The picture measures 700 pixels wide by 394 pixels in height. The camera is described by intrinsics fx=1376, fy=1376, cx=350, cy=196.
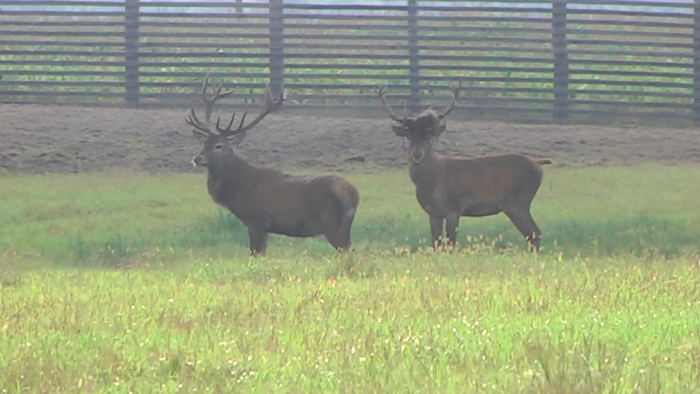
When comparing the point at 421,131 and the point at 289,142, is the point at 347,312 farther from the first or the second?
the point at 289,142

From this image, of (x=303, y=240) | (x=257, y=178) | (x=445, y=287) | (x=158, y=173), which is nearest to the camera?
(x=445, y=287)

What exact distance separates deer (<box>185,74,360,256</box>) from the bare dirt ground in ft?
18.6

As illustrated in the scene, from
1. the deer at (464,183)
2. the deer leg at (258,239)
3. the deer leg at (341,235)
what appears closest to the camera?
the deer leg at (341,235)

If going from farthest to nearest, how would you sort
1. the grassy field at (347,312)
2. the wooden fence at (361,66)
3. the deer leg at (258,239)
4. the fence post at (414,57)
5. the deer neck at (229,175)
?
the wooden fence at (361,66)
the fence post at (414,57)
the deer neck at (229,175)
the deer leg at (258,239)
the grassy field at (347,312)

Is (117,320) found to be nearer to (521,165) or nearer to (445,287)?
(445,287)

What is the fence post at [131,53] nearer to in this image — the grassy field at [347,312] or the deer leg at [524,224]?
the grassy field at [347,312]

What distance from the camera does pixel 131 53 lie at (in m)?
23.7

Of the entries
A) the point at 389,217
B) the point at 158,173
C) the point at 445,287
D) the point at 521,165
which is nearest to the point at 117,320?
the point at 445,287

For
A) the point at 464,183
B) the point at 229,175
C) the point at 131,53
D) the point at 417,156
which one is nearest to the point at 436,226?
the point at 464,183

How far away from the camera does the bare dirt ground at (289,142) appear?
64.8 ft

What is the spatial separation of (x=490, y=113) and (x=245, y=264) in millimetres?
12956

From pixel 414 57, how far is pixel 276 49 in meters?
2.38

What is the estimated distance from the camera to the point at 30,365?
619 centimetres

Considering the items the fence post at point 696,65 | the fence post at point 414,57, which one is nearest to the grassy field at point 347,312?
the fence post at point 414,57
